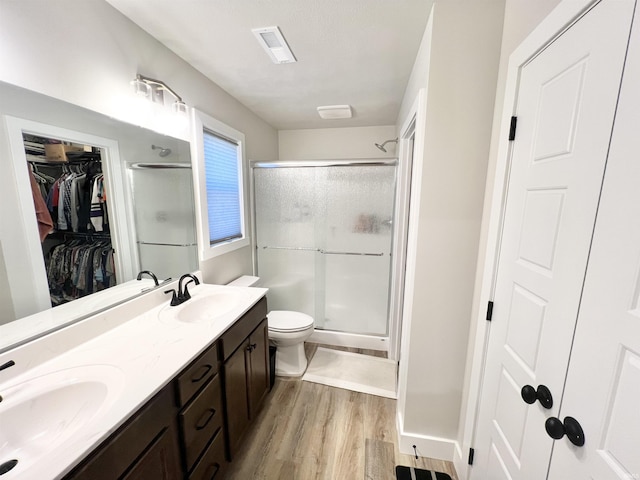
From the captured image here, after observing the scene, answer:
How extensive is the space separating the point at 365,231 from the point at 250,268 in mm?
1295

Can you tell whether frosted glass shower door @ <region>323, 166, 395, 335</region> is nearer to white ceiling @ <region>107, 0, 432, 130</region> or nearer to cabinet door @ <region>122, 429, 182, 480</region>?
white ceiling @ <region>107, 0, 432, 130</region>

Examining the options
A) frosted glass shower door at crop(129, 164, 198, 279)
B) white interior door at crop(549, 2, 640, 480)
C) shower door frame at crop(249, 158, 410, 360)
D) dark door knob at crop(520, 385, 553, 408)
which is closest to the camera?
white interior door at crop(549, 2, 640, 480)

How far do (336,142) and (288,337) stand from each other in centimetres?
234

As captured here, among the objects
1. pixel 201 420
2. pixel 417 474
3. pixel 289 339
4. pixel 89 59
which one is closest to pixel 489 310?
pixel 417 474

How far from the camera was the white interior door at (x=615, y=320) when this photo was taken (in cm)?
54

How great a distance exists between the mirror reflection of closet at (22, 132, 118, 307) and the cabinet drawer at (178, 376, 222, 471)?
0.70 m

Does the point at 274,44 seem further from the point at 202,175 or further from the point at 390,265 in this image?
the point at 390,265

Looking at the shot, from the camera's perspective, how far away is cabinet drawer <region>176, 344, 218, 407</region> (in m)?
0.99

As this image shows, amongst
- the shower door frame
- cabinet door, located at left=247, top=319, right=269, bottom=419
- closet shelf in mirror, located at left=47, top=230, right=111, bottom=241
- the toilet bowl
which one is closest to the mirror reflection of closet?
closet shelf in mirror, located at left=47, top=230, right=111, bottom=241

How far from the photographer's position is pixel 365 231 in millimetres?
2602

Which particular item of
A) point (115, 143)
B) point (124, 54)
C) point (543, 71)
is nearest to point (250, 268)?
point (115, 143)

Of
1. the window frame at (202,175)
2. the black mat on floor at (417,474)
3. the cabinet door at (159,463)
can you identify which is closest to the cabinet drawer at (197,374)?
the cabinet door at (159,463)

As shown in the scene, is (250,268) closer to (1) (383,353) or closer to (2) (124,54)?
(1) (383,353)

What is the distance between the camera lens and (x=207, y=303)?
65.6 inches
